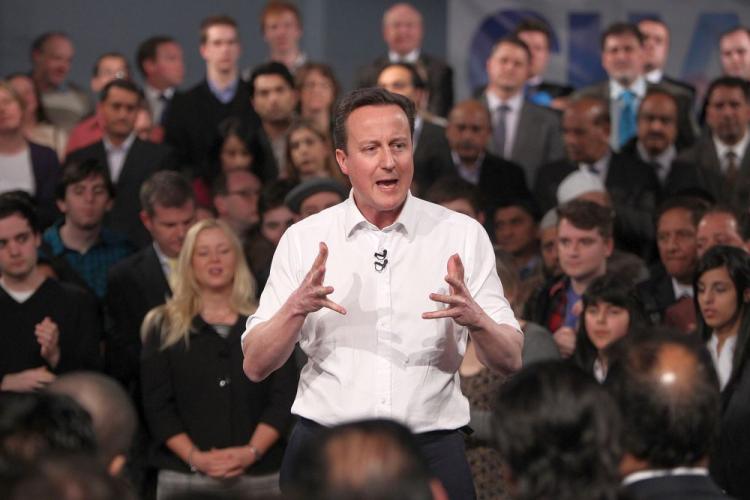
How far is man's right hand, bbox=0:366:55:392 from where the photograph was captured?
206 inches

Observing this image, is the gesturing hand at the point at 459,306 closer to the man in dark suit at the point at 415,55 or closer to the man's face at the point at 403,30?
the man in dark suit at the point at 415,55

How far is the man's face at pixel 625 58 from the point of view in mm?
8164

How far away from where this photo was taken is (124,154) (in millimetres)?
7203

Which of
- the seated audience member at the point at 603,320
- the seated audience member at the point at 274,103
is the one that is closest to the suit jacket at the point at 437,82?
the seated audience member at the point at 274,103

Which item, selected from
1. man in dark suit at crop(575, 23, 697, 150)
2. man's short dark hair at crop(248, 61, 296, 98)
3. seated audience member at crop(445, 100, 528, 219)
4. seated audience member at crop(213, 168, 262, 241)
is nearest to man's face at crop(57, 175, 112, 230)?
seated audience member at crop(213, 168, 262, 241)

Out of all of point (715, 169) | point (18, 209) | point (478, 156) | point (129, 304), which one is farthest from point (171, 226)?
point (715, 169)

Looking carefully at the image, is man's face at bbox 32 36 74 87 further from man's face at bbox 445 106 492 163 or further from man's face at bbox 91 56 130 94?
man's face at bbox 445 106 492 163

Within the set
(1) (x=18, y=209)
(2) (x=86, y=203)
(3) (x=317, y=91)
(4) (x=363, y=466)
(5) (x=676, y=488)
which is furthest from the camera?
(3) (x=317, y=91)

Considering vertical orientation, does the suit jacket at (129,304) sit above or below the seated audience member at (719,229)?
below

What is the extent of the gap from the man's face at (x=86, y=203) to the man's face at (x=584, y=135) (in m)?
2.48

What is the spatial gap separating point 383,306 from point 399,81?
376cm

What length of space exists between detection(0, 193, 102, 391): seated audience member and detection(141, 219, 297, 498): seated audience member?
1.00 ft

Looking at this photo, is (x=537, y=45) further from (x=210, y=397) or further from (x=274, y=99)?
(x=210, y=397)

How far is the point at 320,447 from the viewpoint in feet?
7.37
